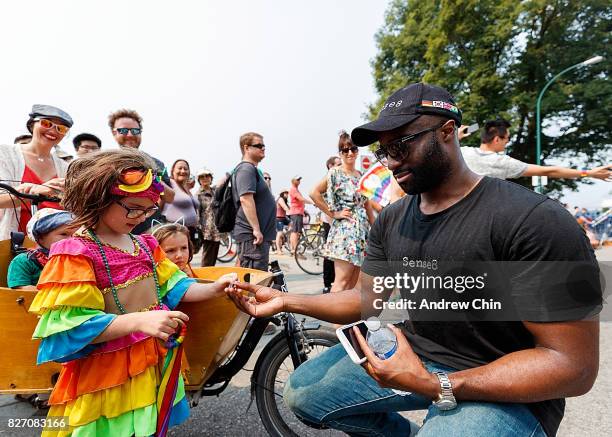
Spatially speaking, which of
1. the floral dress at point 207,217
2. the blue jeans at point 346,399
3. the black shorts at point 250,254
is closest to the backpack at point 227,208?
the black shorts at point 250,254

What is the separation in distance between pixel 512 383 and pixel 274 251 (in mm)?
10689

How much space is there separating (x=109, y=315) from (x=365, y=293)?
1163 mm

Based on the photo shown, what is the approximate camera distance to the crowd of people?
4.17 ft

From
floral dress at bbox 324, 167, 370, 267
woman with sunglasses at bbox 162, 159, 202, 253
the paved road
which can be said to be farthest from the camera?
woman with sunglasses at bbox 162, 159, 202, 253

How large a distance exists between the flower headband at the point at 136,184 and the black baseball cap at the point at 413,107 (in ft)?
3.10

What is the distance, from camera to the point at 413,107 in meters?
1.51

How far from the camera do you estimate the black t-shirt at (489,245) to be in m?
1.26

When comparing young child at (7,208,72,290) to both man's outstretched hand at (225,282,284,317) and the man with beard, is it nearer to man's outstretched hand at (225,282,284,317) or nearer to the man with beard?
man's outstretched hand at (225,282,284,317)

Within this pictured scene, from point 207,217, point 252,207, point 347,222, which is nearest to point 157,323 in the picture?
point 252,207

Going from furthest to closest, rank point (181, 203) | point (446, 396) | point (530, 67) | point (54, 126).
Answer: point (530, 67)
point (181, 203)
point (54, 126)
point (446, 396)

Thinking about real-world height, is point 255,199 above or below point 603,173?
below

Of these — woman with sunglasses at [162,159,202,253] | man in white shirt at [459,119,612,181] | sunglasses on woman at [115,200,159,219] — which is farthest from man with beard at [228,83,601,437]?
woman with sunglasses at [162,159,202,253]

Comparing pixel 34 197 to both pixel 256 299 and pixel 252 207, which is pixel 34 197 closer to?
pixel 256 299

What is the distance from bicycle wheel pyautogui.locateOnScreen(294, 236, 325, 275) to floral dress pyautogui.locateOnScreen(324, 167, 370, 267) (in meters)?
3.79
